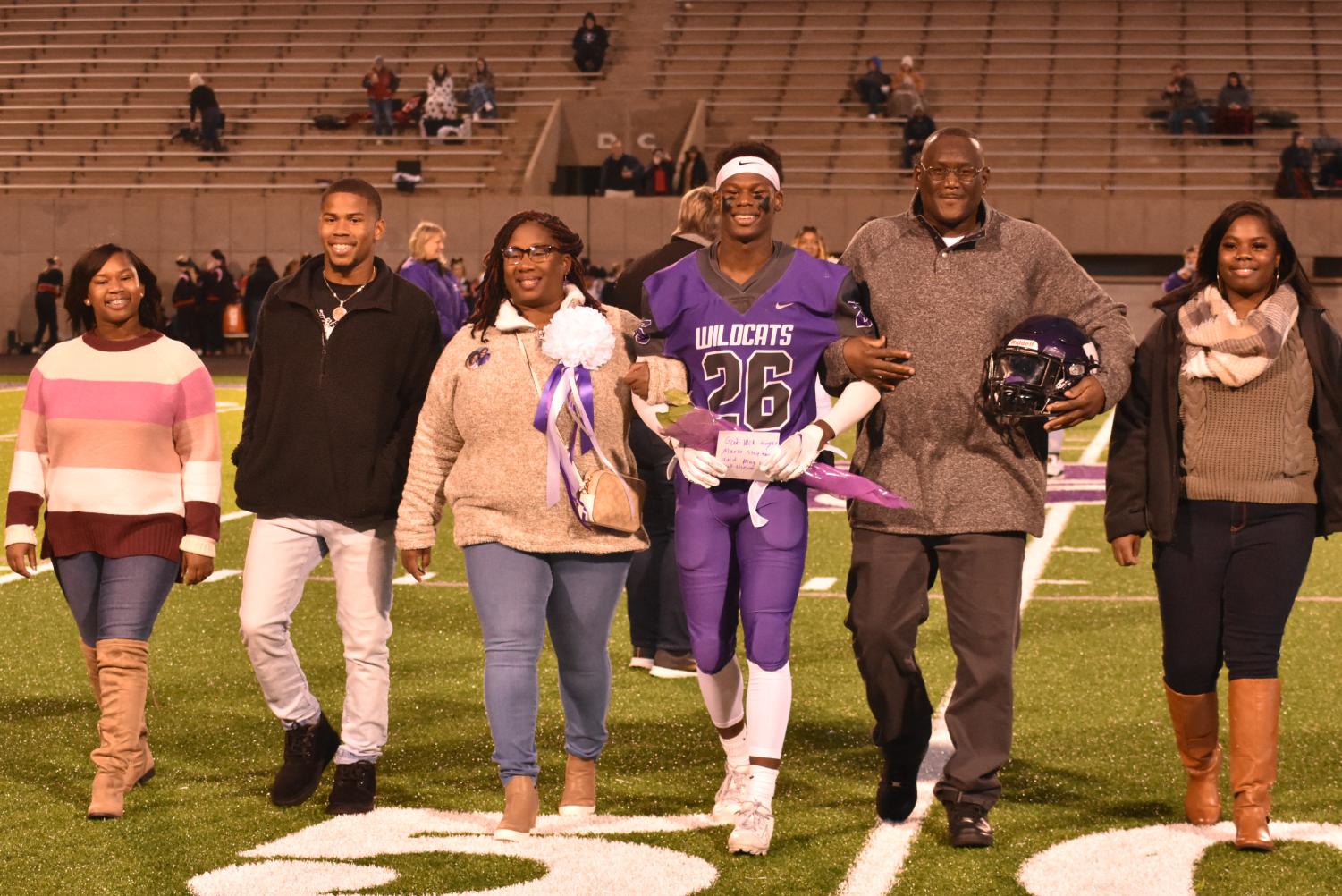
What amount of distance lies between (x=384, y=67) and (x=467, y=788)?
30.9m

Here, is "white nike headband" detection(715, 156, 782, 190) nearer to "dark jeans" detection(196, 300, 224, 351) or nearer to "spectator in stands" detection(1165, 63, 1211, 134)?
"dark jeans" detection(196, 300, 224, 351)

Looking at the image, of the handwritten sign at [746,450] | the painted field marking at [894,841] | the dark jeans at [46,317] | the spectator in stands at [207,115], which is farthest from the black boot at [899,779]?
the spectator in stands at [207,115]

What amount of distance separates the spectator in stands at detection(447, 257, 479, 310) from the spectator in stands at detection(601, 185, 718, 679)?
11.4 metres

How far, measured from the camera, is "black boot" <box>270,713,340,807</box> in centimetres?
572

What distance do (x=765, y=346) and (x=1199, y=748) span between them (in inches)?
65.2

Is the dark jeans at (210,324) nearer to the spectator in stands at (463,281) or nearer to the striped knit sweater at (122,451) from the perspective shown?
the spectator in stands at (463,281)

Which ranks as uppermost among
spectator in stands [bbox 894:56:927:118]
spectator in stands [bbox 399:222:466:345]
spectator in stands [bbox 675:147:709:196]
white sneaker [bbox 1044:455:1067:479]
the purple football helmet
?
spectator in stands [bbox 894:56:927:118]

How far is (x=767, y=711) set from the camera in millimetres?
5301

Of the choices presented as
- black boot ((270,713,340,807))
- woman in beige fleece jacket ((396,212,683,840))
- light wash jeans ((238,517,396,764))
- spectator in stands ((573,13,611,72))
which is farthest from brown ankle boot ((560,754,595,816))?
spectator in stands ((573,13,611,72))

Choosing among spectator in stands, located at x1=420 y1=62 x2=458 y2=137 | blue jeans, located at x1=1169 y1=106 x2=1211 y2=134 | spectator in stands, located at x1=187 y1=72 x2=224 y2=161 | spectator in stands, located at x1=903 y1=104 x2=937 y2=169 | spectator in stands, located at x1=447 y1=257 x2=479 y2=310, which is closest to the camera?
spectator in stands, located at x1=447 y1=257 x2=479 y2=310

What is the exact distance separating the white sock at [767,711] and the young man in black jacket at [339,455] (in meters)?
1.09

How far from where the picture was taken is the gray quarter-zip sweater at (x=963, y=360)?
5.29 metres

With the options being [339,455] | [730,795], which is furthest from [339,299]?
[730,795]

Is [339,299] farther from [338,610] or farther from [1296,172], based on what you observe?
[1296,172]
